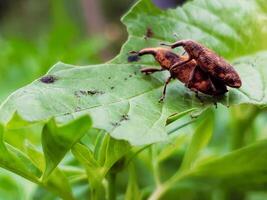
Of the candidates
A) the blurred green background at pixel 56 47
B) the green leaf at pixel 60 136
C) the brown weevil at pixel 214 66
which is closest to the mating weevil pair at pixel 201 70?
the brown weevil at pixel 214 66

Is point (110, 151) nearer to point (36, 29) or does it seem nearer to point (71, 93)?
point (71, 93)

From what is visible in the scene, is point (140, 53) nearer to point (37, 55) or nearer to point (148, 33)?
point (148, 33)

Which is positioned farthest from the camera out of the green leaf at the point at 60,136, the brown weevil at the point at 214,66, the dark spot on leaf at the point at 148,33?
the dark spot on leaf at the point at 148,33

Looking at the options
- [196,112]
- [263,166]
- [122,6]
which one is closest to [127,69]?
[196,112]

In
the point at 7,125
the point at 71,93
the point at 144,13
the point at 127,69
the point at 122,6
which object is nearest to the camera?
the point at 7,125

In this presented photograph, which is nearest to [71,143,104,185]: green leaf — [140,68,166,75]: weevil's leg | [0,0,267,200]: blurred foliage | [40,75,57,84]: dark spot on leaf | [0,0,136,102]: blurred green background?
[0,0,267,200]: blurred foliage

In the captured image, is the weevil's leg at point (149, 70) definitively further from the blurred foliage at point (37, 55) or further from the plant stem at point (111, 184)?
the blurred foliage at point (37, 55)
